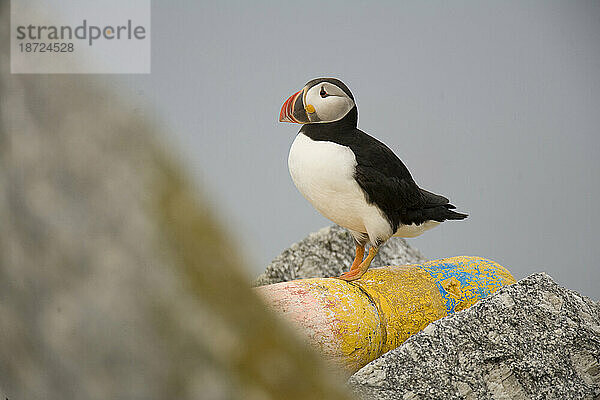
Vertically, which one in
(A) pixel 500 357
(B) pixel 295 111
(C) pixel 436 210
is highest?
(B) pixel 295 111

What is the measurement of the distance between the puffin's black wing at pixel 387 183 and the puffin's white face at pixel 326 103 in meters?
0.05

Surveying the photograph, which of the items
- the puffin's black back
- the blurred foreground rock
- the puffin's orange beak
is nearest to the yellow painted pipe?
the puffin's black back

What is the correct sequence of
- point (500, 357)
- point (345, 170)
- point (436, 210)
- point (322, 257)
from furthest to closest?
point (322, 257) < point (436, 210) < point (345, 170) < point (500, 357)

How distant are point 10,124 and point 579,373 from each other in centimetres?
93

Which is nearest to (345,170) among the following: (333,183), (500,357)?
(333,183)

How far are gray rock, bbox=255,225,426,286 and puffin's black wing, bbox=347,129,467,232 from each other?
0.35 m

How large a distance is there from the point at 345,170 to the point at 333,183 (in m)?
0.03

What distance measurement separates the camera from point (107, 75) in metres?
0.17

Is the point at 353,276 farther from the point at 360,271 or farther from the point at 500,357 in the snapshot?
the point at 500,357

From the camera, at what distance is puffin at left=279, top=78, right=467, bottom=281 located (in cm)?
110

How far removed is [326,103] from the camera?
3.68 ft

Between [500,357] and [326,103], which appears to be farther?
[326,103]

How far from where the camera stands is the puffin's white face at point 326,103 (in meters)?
1.12

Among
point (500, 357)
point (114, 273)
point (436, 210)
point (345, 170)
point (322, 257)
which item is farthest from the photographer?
point (322, 257)
